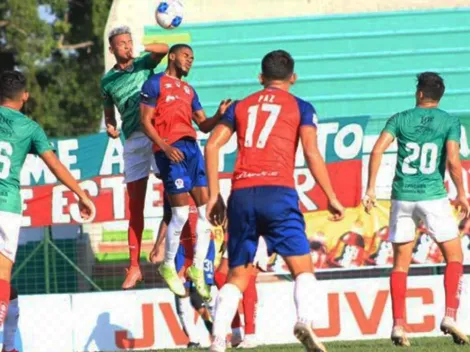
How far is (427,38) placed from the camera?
2297cm

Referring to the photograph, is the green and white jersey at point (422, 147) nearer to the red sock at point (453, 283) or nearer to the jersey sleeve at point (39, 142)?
the red sock at point (453, 283)

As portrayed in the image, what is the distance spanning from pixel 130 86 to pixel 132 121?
14.0 inches

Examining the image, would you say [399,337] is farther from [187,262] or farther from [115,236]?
[115,236]

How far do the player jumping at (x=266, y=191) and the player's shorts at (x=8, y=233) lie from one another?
1910mm

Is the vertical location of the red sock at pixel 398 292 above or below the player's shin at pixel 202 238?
below

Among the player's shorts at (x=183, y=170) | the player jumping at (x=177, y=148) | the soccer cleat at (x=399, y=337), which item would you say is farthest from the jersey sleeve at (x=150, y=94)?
the soccer cleat at (x=399, y=337)

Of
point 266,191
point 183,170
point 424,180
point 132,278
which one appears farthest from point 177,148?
point 266,191

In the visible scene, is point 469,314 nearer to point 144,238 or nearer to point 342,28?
→ point 144,238

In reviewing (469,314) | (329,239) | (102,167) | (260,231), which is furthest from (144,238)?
(260,231)

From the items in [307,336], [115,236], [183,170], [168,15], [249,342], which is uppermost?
[168,15]

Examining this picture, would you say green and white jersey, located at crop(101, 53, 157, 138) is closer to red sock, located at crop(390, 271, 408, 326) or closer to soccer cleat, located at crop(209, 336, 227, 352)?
red sock, located at crop(390, 271, 408, 326)

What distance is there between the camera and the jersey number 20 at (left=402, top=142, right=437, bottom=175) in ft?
41.4

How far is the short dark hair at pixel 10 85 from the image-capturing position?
1103 centimetres

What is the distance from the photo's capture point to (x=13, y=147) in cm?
1084
